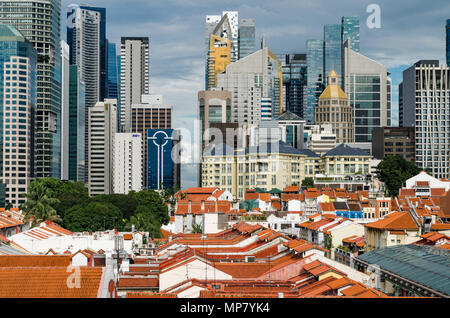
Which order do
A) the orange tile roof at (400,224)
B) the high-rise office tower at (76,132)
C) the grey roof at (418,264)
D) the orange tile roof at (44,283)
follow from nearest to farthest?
the orange tile roof at (44,283)
the grey roof at (418,264)
the orange tile roof at (400,224)
the high-rise office tower at (76,132)

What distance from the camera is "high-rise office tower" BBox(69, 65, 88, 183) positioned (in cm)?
10162

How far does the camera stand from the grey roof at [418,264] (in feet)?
46.5

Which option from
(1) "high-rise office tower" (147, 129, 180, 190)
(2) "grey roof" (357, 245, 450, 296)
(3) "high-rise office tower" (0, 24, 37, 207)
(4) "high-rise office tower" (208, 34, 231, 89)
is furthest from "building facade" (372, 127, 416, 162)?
(2) "grey roof" (357, 245, 450, 296)

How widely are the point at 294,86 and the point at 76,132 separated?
4352cm

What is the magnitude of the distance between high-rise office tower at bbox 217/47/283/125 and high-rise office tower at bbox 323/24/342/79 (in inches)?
610

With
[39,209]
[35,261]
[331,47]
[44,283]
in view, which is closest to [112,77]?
[331,47]

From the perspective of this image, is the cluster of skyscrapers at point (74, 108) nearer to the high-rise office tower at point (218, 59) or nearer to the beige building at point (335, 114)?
the high-rise office tower at point (218, 59)

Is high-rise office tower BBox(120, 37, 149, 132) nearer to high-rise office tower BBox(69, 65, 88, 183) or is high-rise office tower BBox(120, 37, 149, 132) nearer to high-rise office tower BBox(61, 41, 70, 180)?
high-rise office tower BBox(69, 65, 88, 183)

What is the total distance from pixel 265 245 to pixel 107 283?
15.4 m

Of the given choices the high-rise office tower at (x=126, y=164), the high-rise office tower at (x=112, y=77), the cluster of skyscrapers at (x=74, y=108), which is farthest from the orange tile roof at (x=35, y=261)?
the high-rise office tower at (x=112, y=77)

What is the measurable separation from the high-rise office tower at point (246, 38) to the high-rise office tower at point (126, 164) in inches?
1064

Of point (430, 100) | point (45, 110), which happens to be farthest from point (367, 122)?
point (45, 110)

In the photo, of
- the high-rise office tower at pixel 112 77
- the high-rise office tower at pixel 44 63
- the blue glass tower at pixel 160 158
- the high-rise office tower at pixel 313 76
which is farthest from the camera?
the high-rise office tower at pixel 112 77
